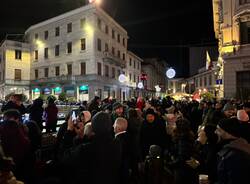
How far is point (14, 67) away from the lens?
4700 cm

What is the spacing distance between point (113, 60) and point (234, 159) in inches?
1707

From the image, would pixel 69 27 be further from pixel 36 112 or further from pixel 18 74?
pixel 36 112

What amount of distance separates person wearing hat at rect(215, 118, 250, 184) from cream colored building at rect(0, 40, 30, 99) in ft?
153

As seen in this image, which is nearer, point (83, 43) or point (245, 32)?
point (245, 32)

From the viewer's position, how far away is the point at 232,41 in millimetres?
22062

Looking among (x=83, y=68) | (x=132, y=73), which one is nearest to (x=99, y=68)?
(x=83, y=68)

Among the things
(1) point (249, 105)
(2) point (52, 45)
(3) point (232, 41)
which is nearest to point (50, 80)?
(2) point (52, 45)

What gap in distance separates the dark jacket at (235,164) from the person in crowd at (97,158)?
128 centimetres

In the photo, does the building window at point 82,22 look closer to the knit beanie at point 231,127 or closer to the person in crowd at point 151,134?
the person in crowd at point 151,134

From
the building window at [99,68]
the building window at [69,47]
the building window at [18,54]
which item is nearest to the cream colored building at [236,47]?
the building window at [99,68]

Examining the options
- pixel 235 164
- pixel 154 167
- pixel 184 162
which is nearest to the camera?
pixel 235 164

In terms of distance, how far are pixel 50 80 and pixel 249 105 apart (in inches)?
1564

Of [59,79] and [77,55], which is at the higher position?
[77,55]

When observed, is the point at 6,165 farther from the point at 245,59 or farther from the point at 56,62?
the point at 56,62
